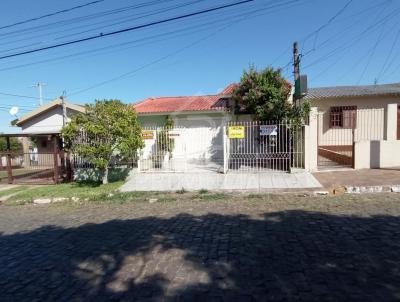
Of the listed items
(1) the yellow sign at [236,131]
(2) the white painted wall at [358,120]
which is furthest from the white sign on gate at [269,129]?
(2) the white painted wall at [358,120]

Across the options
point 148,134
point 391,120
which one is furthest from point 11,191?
point 391,120

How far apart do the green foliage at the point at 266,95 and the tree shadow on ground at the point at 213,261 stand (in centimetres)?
669

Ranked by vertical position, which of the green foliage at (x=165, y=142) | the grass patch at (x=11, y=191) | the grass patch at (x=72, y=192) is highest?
the green foliage at (x=165, y=142)

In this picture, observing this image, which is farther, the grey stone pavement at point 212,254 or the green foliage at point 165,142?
the green foliage at point 165,142

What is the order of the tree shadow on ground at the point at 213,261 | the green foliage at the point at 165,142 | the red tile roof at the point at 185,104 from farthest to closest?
1. the red tile roof at the point at 185,104
2. the green foliage at the point at 165,142
3. the tree shadow on ground at the point at 213,261

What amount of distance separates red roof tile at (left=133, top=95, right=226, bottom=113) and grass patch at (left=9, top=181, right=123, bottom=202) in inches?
236

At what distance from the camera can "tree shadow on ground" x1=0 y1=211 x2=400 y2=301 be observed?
3.43m

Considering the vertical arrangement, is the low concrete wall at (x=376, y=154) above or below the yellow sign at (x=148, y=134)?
below

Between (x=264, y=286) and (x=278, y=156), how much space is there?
29.6 feet

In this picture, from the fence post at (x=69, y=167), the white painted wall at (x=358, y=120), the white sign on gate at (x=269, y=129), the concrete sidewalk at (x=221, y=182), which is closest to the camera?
the concrete sidewalk at (x=221, y=182)

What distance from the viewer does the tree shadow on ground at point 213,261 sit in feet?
11.2

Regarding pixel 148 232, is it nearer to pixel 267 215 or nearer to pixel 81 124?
pixel 267 215

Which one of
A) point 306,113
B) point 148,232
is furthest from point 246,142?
point 148,232

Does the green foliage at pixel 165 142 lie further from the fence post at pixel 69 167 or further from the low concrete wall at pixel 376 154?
the low concrete wall at pixel 376 154
